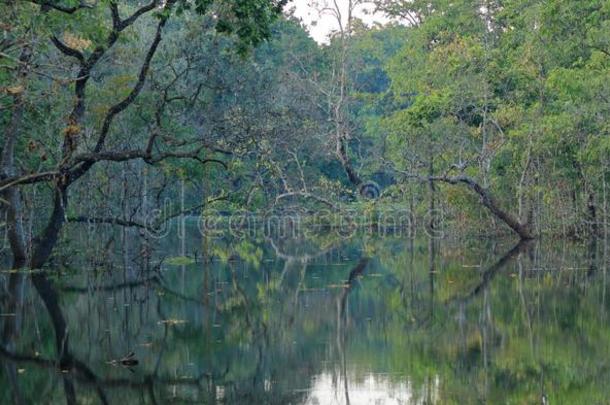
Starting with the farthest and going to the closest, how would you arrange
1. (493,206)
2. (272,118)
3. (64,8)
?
(272,118) → (493,206) → (64,8)

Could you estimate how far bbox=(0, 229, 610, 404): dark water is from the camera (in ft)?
34.2

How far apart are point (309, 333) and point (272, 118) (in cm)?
2493

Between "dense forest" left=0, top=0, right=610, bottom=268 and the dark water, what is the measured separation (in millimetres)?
2244

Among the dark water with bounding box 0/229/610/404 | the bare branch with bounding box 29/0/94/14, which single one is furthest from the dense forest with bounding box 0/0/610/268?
the dark water with bounding box 0/229/610/404

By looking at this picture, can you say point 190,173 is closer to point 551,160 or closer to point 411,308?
point 411,308

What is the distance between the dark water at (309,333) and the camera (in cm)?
1041

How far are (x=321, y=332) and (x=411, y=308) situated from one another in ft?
10.1

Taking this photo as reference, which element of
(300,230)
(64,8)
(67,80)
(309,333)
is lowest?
(309,333)

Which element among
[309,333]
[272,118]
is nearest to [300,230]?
[272,118]

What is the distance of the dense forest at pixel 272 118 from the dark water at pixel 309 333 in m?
2.24

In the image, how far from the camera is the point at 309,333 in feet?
46.2

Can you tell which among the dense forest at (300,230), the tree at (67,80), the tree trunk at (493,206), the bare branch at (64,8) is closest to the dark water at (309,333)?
the dense forest at (300,230)

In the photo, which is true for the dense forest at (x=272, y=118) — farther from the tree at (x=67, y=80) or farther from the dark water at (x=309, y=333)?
the dark water at (x=309, y=333)

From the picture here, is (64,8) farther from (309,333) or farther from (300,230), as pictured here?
(300,230)
